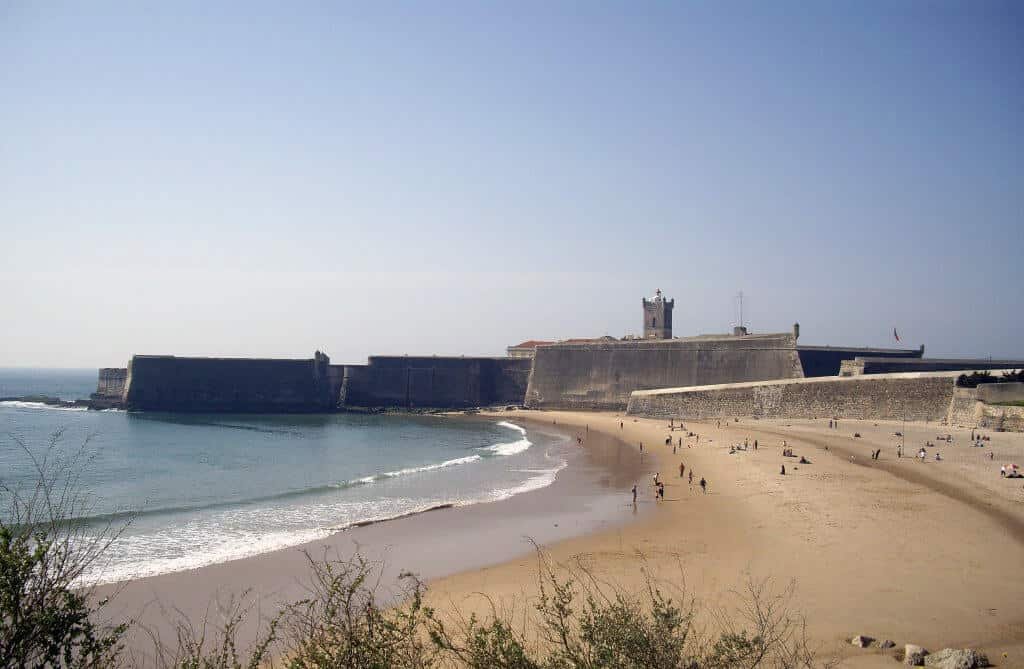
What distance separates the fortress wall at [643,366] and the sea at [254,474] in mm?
6315

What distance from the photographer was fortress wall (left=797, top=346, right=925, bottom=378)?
136 feet

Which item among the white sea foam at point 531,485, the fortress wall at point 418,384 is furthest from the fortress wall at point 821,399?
the fortress wall at point 418,384

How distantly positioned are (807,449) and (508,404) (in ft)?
97.7

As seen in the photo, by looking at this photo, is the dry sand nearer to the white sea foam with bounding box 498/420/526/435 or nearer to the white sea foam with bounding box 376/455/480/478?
the white sea foam with bounding box 376/455/480/478

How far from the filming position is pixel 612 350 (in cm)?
5028

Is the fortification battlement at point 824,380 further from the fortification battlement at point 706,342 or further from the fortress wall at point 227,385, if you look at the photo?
the fortress wall at point 227,385

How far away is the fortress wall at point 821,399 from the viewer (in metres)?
31.9

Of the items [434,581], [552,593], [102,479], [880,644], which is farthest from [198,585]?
[102,479]

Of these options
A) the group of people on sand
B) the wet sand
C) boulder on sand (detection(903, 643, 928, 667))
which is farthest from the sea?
boulder on sand (detection(903, 643, 928, 667))

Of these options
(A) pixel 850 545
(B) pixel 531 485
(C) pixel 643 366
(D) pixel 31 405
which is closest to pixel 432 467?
(B) pixel 531 485

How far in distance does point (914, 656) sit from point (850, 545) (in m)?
6.06

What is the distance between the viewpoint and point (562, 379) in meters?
52.4

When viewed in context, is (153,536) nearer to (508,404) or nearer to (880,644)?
(880,644)

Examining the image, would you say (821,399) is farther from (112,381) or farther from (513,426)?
(112,381)
